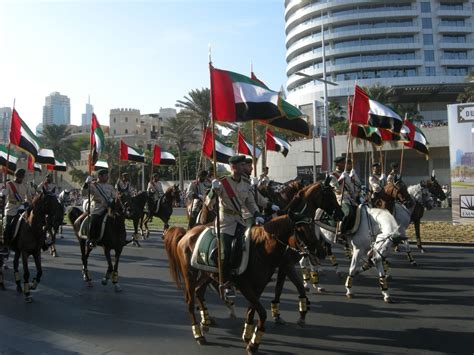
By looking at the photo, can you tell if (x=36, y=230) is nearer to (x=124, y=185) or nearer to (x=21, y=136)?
(x=21, y=136)

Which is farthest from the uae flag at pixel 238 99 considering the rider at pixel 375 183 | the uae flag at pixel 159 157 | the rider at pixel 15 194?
the uae flag at pixel 159 157

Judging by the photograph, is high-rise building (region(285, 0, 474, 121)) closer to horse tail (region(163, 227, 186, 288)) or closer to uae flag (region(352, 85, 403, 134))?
uae flag (region(352, 85, 403, 134))

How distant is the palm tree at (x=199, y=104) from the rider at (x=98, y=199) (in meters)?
35.4

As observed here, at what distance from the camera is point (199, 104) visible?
46.3 m

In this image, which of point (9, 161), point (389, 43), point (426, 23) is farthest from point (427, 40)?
point (9, 161)

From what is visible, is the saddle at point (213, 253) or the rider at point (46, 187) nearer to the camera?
the saddle at point (213, 253)

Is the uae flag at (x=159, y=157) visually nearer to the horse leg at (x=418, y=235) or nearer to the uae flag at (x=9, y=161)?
the uae flag at (x=9, y=161)

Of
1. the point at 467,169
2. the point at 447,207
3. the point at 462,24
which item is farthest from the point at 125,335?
the point at 462,24

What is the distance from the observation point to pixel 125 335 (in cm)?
687

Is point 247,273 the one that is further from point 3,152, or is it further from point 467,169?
point 467,169

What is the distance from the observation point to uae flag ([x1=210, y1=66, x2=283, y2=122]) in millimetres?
7254

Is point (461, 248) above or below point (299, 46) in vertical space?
below

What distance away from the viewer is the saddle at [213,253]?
619 centimetres

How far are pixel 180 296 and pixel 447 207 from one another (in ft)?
102
